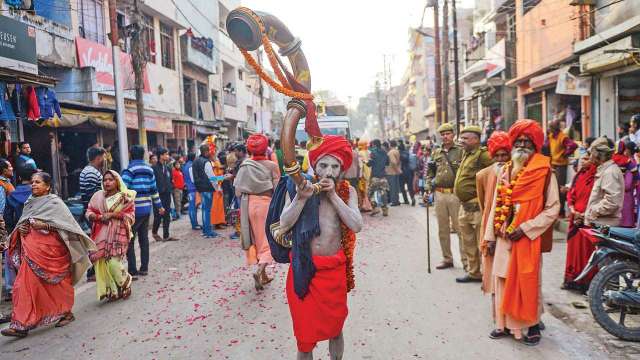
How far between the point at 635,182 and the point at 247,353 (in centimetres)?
470

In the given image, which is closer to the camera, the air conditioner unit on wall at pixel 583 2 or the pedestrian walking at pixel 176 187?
the air conditioner unit on wall at pixel 583 2

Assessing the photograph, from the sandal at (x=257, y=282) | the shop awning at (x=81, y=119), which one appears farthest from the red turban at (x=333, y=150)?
the shop awning at (x=81, y=119)

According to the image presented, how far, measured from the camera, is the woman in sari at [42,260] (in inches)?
Result: 201

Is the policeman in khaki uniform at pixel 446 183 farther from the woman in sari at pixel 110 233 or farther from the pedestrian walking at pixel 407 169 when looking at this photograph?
the pedestrian walking at pixel 407 169

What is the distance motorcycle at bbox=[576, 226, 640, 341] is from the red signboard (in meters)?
14.3

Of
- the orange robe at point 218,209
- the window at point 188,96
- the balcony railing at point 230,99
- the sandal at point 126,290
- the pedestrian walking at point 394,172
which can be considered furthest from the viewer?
the balcony railing at point 230,99

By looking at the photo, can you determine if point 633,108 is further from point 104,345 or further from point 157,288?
point 104,345

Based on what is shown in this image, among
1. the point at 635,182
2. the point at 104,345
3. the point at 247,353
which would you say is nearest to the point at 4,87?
the point at 104,345

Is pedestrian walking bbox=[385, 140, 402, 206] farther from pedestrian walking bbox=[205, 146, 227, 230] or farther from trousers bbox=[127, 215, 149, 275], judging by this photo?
trousers bbox=[127, 215, 149, 275]

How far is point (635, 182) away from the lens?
5789 mm

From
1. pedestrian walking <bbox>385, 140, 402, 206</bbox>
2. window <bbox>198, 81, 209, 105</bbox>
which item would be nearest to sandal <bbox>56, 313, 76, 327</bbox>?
pedestrian walking <bbox>385, 140, 402, 206</bbox>

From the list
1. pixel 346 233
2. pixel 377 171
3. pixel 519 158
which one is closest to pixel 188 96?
pixel 377 171

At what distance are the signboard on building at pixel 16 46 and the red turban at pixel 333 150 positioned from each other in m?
8.60

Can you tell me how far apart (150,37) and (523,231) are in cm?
2134
